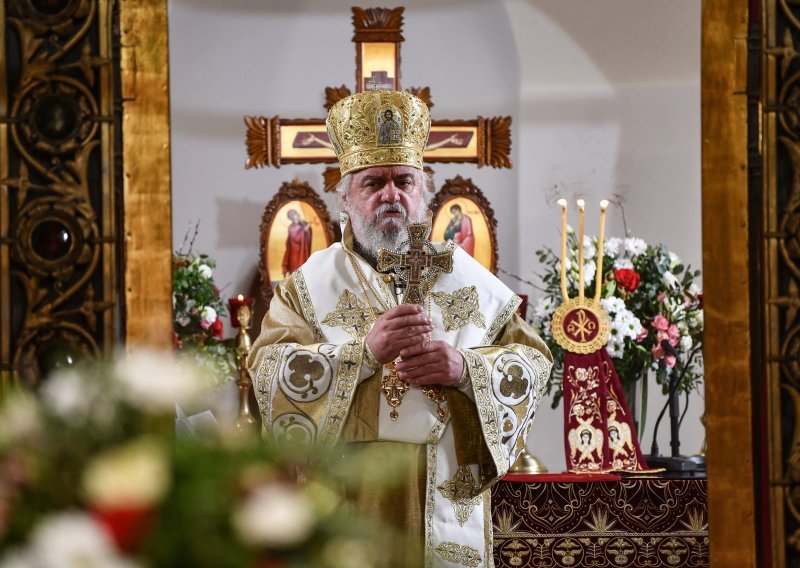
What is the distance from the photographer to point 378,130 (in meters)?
4.21

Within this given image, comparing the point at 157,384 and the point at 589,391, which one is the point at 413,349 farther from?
the point at 157,384

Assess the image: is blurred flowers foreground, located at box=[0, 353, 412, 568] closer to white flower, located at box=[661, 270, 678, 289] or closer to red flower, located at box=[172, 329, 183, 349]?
red flower, located at box=[172, 329, 183, 349]

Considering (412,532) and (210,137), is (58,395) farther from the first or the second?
(210,137)

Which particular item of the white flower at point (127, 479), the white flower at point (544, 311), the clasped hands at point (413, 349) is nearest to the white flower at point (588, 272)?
the white flower at point (544, 311)

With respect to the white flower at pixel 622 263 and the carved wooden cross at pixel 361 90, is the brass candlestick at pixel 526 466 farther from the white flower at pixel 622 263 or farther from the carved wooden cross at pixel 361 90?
the carved wooden cross at pixel 361 90

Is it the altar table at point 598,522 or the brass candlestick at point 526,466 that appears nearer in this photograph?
the altar table at point 598,522

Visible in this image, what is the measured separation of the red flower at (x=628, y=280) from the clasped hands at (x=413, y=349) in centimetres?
213

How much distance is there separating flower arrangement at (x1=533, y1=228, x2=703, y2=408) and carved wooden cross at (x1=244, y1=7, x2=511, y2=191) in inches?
70.3

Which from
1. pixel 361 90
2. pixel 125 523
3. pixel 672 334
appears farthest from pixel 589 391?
pixel 125 523

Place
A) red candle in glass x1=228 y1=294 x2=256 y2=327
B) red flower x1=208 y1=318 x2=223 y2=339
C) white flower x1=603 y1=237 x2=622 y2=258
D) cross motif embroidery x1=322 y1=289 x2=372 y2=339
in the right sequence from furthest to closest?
red candle in glass x1=228 y1=294 x2=256 y2=327 < red flower x1=208 y1=318 x2=223 y2=339 < white flower x1=603 y1=237 x2=622 y2=258 < cross motif embroidery x1=322 y1=289 x2=372 y2=339

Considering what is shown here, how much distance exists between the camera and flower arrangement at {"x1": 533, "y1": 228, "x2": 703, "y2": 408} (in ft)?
18.4

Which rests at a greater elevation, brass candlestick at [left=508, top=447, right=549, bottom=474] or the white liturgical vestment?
the white liturgical vestment

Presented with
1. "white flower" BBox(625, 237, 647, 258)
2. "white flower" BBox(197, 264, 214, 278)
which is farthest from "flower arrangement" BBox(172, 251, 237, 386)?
"white flower" BBox(625, 237, 647, 258)

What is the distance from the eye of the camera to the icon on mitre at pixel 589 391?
517 centimetres
